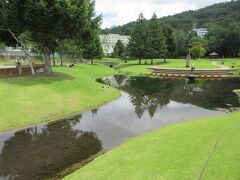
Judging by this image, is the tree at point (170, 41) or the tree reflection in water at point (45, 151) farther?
the tree at point (170, 41)

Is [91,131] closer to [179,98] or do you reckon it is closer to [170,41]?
[179,98]

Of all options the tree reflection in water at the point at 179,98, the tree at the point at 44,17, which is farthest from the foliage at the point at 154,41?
the tree at the point at 44,17

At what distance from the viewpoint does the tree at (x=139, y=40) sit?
9050 centimetres

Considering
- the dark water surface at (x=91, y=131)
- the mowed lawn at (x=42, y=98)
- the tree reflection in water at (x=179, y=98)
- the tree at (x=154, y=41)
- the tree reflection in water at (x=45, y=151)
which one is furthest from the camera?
the tree at (x=154, y=41)

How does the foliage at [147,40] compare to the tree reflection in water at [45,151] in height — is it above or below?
above

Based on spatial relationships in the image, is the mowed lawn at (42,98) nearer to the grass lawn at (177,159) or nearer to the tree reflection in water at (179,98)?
the tree reflection in water at (179,98)

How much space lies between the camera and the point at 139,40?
3600 inches

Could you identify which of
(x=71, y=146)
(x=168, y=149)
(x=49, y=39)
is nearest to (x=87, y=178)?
(x=168, y=149)

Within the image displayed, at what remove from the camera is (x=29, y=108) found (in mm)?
23641

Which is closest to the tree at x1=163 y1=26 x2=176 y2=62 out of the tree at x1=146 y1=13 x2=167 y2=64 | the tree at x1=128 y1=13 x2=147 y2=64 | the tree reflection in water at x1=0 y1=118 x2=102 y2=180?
the tree at x1=146 y1=13 x2=167 y2=64

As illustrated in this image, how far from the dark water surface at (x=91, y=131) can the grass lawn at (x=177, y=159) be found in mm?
2769

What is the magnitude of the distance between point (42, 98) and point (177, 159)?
18604 mm

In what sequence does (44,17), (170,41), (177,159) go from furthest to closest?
(170,41), (44,17), (177,159)

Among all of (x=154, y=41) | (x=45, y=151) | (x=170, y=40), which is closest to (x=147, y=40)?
(x=154, y=41)
